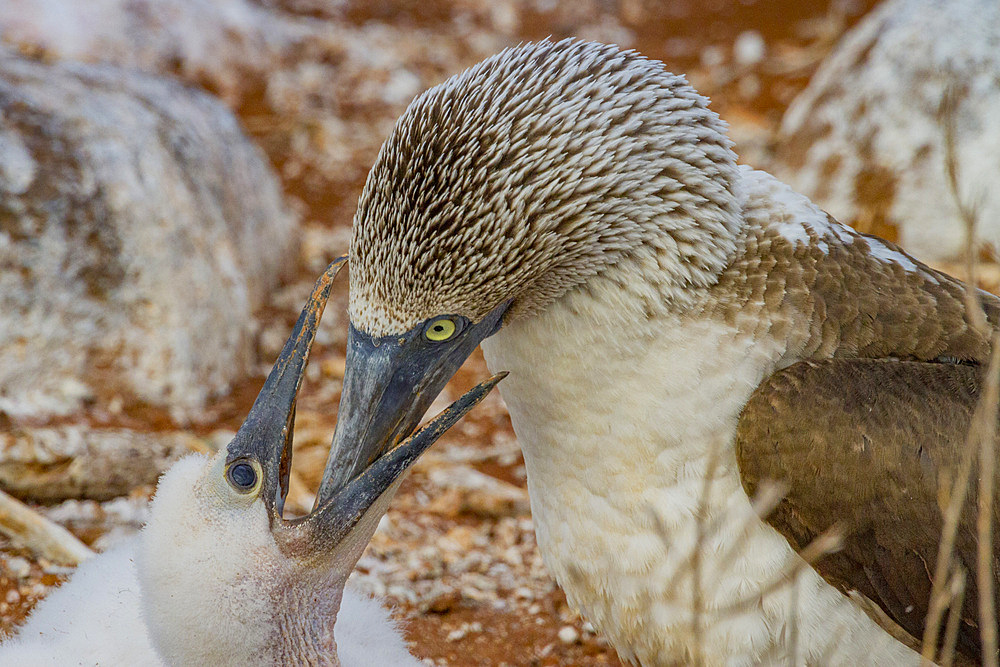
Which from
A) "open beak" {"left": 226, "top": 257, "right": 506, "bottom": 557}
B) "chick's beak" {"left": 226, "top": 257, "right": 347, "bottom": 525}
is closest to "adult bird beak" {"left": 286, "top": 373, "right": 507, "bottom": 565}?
"open beak" {"left": 226, "top": 257, "right": 506, "bottom": 557}

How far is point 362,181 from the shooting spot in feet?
25.5

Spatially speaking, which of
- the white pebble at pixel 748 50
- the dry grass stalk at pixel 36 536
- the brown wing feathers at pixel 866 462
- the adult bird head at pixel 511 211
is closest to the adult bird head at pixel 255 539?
the adult bird head at pixel 511 211

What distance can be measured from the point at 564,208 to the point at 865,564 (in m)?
1.19

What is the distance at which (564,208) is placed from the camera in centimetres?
257

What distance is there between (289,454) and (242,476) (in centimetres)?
19

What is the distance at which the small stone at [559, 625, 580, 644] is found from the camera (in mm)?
3863

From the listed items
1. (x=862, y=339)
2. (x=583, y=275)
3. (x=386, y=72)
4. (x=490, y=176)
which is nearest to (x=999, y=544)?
(x=862, y=339)

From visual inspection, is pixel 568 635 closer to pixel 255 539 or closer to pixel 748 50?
pixel 255 539

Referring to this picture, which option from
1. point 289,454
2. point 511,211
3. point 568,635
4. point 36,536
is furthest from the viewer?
point 568,635

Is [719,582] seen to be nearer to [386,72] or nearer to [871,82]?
[871,82]

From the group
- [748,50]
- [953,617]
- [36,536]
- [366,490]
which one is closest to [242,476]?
[366,490]

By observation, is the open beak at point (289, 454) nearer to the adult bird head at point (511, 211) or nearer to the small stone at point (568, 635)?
the adult bird head at point (511, 211)

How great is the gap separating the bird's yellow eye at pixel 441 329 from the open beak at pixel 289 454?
149 millimetres

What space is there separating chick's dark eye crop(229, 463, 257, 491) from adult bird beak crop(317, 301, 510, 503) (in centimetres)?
18
